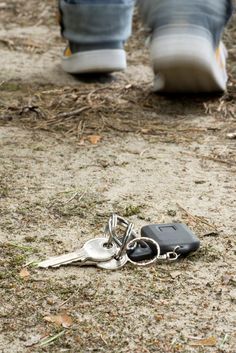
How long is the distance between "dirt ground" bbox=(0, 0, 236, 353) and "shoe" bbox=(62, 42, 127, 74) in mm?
60

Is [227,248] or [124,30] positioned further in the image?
[124,30]

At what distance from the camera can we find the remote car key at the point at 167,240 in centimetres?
145

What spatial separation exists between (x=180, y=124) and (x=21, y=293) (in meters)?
1.16

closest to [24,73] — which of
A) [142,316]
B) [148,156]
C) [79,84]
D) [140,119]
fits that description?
[79,84]

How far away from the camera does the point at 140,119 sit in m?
2.39

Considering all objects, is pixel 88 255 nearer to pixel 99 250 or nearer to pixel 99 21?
pixel 99 250

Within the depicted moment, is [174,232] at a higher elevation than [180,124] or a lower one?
higher

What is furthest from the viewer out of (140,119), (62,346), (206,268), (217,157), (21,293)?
(140,119)

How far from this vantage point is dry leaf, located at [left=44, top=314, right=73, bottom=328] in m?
1.24

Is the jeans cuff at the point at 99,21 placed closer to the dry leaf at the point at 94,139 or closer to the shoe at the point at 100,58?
the shoe at the point at 100,58

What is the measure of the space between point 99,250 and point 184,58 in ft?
3.25

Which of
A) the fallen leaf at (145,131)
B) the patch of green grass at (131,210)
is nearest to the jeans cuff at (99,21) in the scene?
the fallen leaf at (145,131)

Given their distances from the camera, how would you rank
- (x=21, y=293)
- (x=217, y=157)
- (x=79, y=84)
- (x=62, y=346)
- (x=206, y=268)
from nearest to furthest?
(x=62, y=346), (x=21, y=293), (x=206, y=268), (x=217, y=157), (x=79, y=84)

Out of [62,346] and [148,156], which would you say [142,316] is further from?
[148,156]
